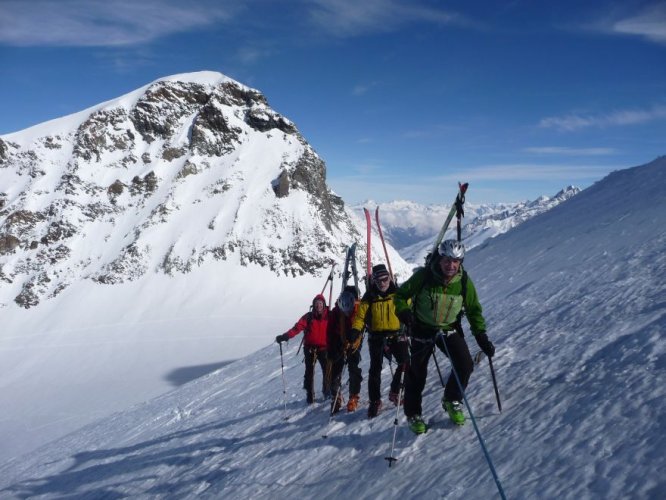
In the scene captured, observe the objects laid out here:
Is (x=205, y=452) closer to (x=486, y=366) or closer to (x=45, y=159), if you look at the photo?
(x=486, y=366)

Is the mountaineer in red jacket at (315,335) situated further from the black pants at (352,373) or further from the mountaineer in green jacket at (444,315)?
the mountaineer in green jacket at (444,315)

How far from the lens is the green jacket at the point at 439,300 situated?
6281 mm

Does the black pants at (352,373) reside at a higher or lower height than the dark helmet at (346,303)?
lower

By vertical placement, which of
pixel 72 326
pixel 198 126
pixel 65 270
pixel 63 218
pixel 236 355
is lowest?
pixel 236 355

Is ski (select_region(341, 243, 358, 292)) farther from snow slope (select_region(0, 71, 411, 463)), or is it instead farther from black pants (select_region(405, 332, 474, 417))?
snow slope (select_region(0, 71, 411, 463))

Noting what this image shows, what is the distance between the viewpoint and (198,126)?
117 m

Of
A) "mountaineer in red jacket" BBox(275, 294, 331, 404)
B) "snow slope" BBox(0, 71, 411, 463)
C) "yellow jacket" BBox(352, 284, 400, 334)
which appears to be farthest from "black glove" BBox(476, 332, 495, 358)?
"snow slope" BBox(0, 71, 411, 463)

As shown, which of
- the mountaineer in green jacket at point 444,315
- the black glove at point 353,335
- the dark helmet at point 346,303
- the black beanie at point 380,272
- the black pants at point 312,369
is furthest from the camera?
the black pants at point 312,369

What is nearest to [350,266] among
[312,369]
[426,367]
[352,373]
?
[312,369]

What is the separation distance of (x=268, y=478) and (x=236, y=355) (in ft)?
181

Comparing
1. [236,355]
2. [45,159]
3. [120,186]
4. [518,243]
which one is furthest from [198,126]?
[518,243]

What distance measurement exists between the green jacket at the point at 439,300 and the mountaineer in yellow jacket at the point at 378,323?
150 cm

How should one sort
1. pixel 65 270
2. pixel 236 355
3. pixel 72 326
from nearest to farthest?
pixel 236 355 → pixel 72 326 → pixel 65 270

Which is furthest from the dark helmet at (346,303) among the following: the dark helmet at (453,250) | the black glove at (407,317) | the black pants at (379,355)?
the dark helmet at (453,250)
